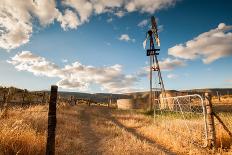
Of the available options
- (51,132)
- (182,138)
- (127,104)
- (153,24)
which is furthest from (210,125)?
(127,104)

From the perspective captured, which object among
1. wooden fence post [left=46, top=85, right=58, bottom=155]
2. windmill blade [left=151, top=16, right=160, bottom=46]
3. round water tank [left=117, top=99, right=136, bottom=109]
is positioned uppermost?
windmill blade [left=151, top=16, right=160, bottom=46]

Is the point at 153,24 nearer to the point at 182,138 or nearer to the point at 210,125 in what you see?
the point at 182,138

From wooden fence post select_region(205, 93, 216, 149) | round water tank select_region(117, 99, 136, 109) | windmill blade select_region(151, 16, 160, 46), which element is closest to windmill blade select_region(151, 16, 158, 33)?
windmill blade select_region(151, 16, 160, 46)

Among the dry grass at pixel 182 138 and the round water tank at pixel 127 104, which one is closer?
the dry grass at pixel 182 138

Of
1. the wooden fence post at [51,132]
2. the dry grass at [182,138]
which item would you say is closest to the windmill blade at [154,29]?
the dry grass at [182,138]

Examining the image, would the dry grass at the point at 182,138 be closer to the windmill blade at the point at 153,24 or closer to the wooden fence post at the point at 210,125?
the wooden fence post at the point at 210,125

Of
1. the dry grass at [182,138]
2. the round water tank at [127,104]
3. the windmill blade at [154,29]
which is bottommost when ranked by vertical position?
the dry grass at [182,138]

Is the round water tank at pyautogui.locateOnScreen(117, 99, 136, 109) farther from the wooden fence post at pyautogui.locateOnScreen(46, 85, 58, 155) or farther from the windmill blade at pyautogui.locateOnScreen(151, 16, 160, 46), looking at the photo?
the wooden fence post at pyautogui.locateOnScreen(46, 85, 58, 155)

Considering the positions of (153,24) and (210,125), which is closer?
(210,125)

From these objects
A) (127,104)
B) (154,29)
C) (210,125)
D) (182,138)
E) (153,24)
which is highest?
(153,24)

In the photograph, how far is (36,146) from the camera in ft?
23.2

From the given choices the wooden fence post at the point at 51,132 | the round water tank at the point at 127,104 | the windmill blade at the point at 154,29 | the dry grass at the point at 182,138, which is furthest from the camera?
the round water tank at the point at 127,104

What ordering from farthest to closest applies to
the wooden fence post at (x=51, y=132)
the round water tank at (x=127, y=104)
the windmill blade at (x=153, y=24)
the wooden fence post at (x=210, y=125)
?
the round water tank at (x=127, y=104)
the windmill blade at (x=153, y=24)
the wooden fence post at (x=210, y=125)
the wooden fence post at (x=51, y=132)

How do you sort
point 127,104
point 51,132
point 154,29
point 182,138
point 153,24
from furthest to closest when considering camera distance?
point 127,104 < point 153,24 < point 154,29 < point 182,138 < point 51,132
